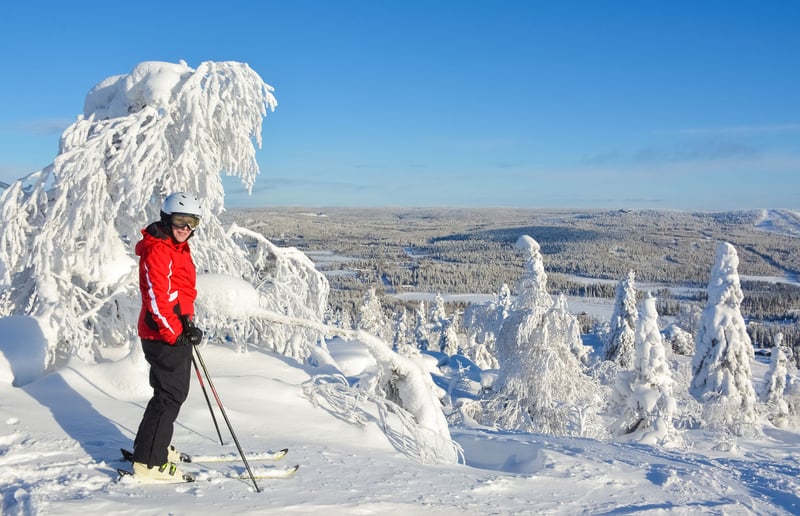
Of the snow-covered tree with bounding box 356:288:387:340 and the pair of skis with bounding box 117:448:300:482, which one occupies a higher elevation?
the pair of skis with bounding box 117:448:300:482

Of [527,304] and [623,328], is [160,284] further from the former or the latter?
[623,328]

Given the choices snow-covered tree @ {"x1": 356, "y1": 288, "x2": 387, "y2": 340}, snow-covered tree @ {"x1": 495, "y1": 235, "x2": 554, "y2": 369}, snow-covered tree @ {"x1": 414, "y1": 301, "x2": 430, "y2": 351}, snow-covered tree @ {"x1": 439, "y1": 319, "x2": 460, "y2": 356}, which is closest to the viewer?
snow-covered tree @ {"x1": 495, "y1": 235, "x2": 554, "y2": 369}

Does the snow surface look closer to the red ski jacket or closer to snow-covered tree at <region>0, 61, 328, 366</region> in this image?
snow-covered tree at <region>0, 61, 328, 366</region>

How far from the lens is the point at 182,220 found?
4363 millimetres

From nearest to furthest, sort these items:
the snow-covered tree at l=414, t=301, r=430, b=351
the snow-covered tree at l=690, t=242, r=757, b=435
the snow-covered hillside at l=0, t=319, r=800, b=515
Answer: the snow-covered hillside at l=0, t=319, r=800, b=515
the snow-covered tree at l=690, t=242, r=757, b=435
the snow-covered tree at l=414, t=301, r=430, b=351

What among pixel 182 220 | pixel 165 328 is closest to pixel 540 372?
pixel 165 328

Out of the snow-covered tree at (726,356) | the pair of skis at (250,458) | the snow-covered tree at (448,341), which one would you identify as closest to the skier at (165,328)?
the pair of skis at (250,458)

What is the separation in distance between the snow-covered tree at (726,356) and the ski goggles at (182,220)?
2294 centimetres

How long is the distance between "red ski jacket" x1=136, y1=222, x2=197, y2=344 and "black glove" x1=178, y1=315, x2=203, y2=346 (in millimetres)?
38

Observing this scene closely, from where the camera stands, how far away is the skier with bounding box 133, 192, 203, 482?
14.0 feet

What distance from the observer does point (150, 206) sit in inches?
296

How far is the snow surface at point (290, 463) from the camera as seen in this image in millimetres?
4031

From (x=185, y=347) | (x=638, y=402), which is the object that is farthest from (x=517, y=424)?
(x=185, y=347)

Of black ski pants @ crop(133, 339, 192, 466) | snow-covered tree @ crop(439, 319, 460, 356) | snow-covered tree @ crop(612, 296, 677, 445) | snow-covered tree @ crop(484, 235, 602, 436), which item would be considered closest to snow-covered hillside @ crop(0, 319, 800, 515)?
black ski pants @ crop(133, 339, 192, 466)
